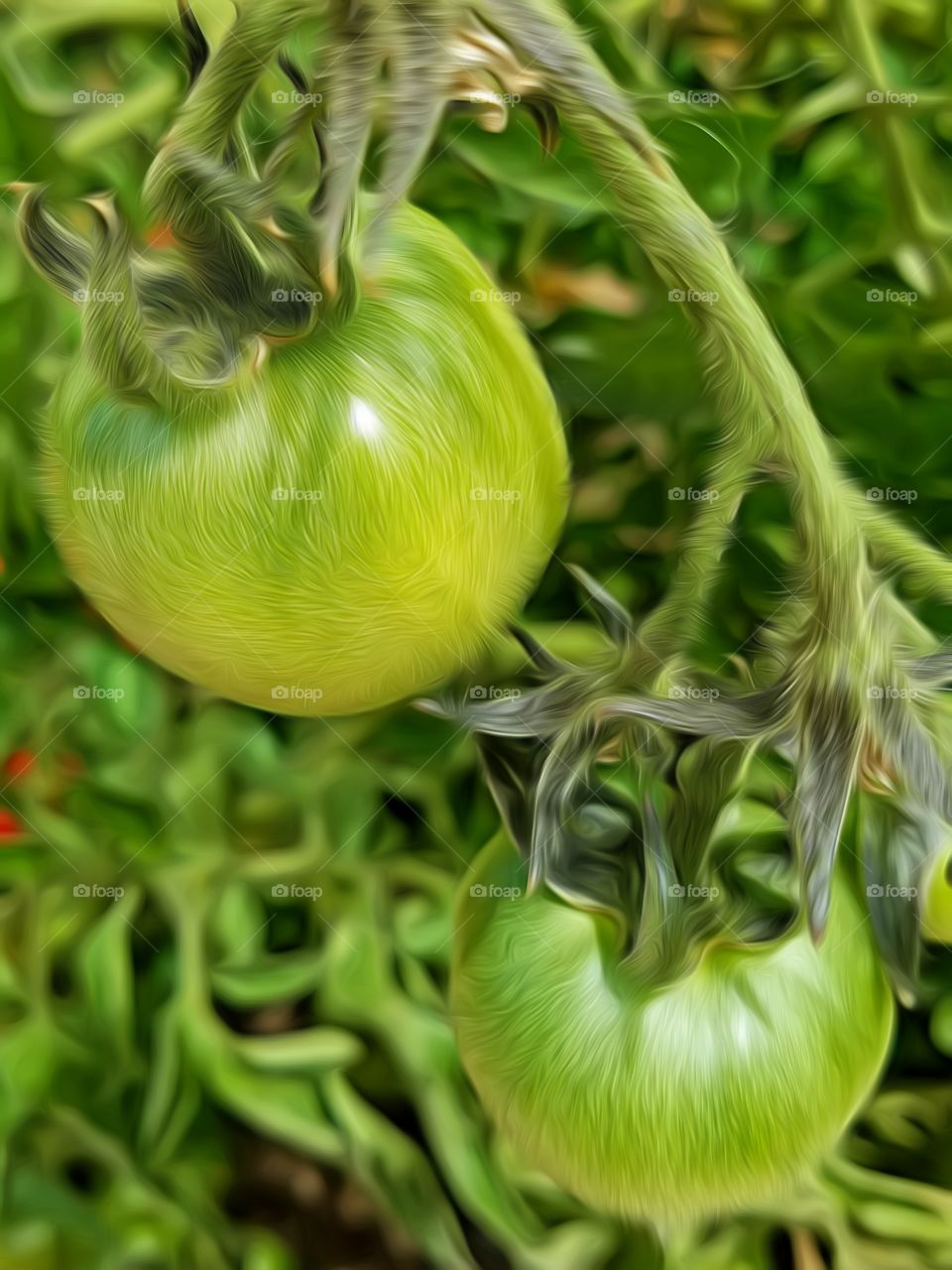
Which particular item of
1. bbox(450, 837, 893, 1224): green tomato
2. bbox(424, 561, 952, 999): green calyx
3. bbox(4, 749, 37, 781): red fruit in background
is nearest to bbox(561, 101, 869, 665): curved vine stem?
bbox(424, 561, 952, 999): green calyx

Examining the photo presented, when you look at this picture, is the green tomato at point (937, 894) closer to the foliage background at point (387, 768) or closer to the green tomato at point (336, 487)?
the foliage background at point (387, 768)

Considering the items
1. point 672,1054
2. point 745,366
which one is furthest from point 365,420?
point 672,1054

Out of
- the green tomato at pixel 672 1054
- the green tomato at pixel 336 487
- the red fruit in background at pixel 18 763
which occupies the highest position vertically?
the green tomato at pixel 336 487

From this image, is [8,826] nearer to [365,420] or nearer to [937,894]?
[365,420]

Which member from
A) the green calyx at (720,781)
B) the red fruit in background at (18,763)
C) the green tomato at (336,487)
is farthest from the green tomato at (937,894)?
the red fruit in background at (18,763)

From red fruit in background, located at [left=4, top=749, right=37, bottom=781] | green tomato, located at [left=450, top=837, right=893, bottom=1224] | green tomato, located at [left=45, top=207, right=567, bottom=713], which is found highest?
green tomato, located at [left=45, top=207, right=567, bottom=713]

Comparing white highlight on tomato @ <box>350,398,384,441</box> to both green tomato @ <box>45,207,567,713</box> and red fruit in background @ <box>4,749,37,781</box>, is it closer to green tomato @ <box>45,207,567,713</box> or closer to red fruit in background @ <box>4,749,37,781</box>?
green tomato @ <box>45,207,567,713</box>

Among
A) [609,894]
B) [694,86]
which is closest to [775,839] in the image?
[609,894]
